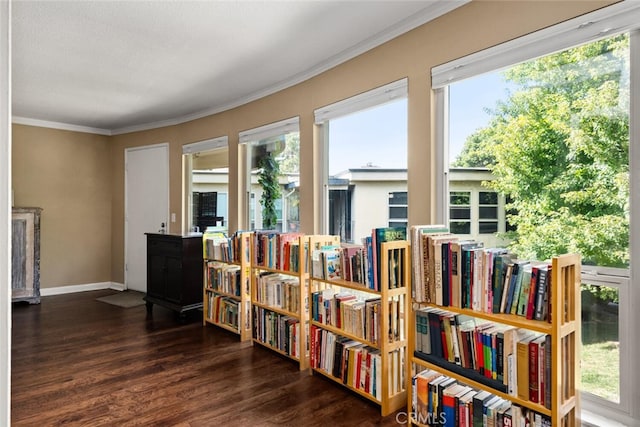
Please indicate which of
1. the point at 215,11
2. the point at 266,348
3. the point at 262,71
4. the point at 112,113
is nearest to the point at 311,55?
the point at 262,71

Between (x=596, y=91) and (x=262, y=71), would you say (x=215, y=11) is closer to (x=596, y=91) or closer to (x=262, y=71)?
(x=262, y=71)

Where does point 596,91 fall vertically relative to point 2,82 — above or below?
above

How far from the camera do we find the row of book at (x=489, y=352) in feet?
5.32

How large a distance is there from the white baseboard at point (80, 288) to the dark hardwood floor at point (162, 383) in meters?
1.65

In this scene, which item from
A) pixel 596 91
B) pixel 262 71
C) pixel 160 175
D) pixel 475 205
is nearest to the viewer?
pixel 596 91

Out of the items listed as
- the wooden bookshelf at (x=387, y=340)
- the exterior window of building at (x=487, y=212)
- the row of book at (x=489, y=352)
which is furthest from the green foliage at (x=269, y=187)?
the row of book at (x=489, y=352)

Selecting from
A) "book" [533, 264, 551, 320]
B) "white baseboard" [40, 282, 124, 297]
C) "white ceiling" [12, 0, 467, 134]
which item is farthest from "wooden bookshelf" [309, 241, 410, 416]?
"white baseboard" [40, 282, 124, 297]

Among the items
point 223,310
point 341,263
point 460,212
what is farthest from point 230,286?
point 460,212

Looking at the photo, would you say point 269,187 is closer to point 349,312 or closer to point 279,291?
point 279,291

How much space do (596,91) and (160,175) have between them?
204 inches

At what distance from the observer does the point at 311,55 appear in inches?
126

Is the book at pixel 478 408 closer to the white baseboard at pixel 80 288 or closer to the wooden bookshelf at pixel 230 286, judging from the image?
the wooden bookshelf at pixel 230 286

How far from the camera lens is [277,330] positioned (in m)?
3.19

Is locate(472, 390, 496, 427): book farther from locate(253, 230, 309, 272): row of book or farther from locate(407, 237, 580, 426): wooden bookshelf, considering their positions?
locate(253, 230, 309, 272): row of book
